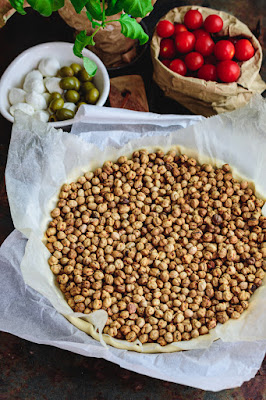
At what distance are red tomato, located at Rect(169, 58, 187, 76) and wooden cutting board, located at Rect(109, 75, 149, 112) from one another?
12 centimetres

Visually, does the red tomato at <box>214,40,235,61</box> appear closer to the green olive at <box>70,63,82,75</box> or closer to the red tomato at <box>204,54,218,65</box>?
the red tomato at <box>204,54,218,65</box>

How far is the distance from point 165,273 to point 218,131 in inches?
17.0

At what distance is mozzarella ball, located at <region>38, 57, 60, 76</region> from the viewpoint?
4.68ft

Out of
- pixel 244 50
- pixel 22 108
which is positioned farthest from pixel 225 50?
pixel 22 108

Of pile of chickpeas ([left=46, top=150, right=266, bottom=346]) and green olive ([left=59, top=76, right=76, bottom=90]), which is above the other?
green olive ([left=59, top=76, right=76, bottom=90])

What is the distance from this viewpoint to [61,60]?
1.48 meters

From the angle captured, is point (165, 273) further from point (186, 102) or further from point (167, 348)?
point (186, 102)

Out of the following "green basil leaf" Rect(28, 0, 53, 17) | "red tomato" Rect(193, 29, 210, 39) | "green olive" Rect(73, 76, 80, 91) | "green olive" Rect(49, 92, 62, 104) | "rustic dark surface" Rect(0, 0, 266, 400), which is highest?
"green basil leaf" Rect(28, 0, 53, 17)

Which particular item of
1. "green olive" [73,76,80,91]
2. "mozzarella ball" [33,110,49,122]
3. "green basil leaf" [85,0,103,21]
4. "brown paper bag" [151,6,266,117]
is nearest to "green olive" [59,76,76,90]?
"green olive" [73,76,80,91]

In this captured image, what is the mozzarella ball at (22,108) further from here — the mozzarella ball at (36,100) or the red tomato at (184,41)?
the red tomato at (184,41)

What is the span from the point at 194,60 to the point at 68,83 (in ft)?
1.36

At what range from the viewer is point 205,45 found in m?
1.47

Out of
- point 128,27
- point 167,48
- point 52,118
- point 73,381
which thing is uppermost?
point 128,27

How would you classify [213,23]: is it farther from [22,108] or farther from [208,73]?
[22,108]
